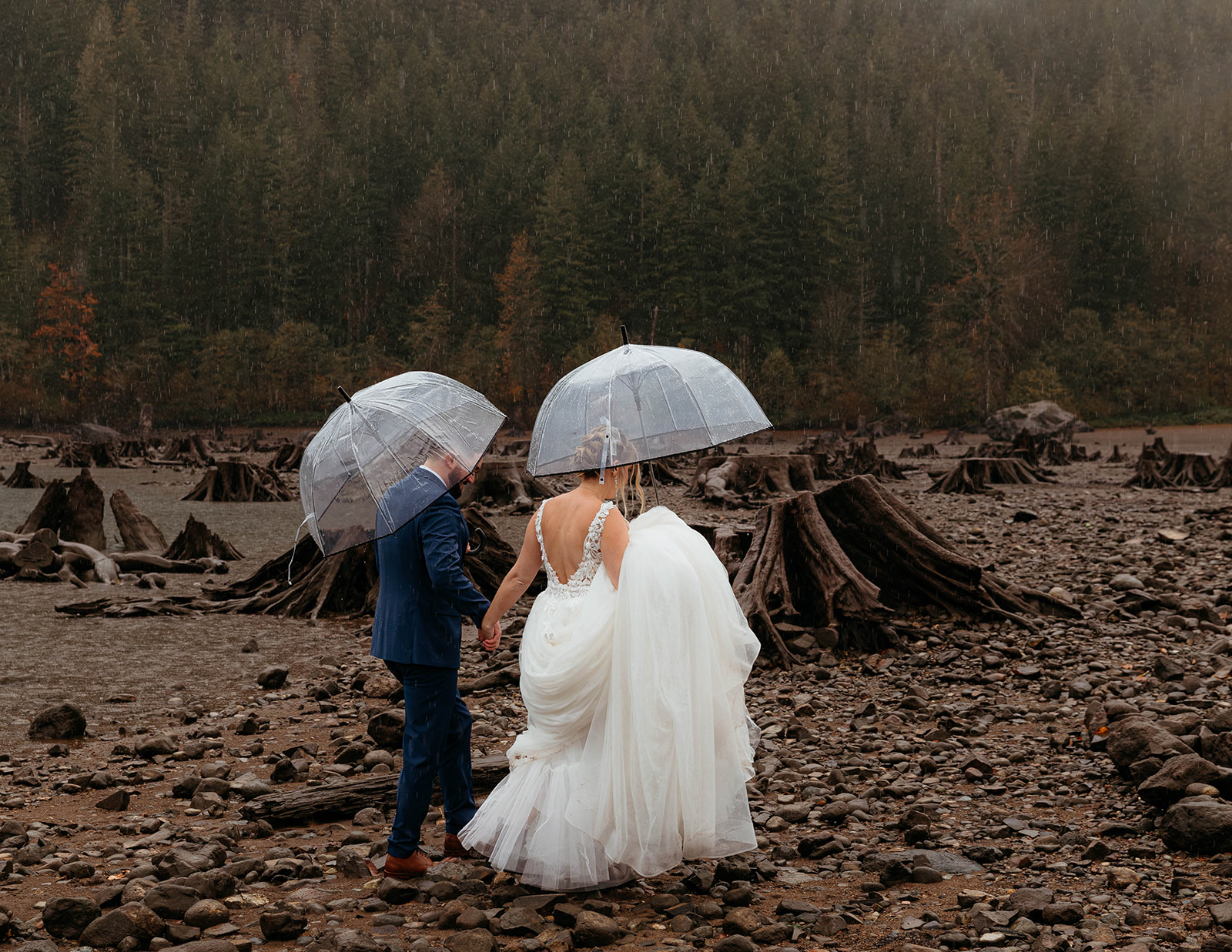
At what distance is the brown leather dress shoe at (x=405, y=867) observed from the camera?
14.7 feet

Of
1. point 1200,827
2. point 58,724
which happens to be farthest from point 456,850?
point 58,724

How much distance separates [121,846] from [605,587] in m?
2.62

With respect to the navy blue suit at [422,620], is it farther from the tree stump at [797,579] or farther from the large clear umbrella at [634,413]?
the tree stump at [797,579]

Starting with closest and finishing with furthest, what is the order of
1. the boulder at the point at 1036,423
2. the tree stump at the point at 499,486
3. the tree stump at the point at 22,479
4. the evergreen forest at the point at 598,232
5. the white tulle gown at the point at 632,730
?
the white tulle gown at the point at 632,730 < the tree stump at the point at 499,486 < the tree stump at the point at 22,479 < the boulder at the point at 1036,423 < the evergreen forest at the point at 598,232

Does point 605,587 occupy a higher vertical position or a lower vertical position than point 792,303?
lower

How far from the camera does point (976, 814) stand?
5.20 metres

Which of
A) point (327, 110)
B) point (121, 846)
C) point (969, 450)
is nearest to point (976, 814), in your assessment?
point (121, 846)

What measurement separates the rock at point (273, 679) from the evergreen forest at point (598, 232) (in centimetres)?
5425

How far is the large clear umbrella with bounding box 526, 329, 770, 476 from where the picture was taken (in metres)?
4.45

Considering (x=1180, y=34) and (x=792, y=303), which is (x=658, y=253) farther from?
(x=1180, y=34)

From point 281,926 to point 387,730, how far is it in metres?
2.94

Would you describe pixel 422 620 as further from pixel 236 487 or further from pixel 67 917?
pixel 236 487

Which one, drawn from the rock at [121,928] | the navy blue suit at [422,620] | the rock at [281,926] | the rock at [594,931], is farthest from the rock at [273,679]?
the rock at [594,931]

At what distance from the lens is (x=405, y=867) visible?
4469 mm
